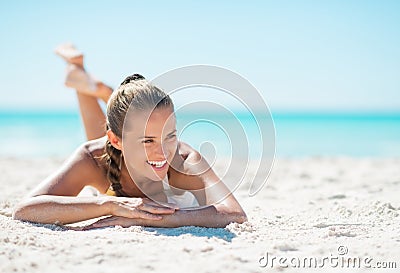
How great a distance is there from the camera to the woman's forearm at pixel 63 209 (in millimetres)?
2928

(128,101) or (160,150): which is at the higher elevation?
(128,101)

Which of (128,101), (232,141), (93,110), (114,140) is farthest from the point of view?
(232,141)

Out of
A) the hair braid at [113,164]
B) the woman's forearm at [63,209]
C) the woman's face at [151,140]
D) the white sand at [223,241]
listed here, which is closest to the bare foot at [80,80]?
the white sand at [223,241]

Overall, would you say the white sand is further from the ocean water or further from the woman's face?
the ocean water

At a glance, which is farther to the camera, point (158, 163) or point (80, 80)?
point (80, 80)

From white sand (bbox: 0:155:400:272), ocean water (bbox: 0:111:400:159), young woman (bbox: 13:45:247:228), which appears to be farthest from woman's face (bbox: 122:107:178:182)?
ocean water (bbox: 0:111:400:159)

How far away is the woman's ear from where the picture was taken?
3.21 meters

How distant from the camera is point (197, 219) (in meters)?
3.00

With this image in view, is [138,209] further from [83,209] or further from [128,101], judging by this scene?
[128,101]

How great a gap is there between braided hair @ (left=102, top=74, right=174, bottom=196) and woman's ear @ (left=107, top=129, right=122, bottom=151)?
0.10 ft

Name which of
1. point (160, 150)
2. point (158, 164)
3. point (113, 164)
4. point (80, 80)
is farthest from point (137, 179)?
point (80, 80)

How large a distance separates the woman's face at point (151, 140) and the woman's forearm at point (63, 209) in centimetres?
36

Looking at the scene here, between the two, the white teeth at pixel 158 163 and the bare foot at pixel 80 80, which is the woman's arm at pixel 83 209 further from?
the bare foot at pixel 80 80

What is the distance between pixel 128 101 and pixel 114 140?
35 cm
